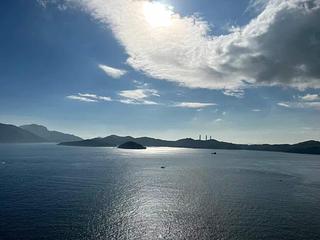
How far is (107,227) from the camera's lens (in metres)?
69.5

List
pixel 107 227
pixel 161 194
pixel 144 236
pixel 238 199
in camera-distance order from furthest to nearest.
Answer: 1. pixel 161 194
2. pixel 238 199
3. pixel 107 227
4. pixel 144 236

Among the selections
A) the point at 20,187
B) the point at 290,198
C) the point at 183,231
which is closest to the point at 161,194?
the point at 183,231

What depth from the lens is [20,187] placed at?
117m

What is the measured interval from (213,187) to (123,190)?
45.4 metres

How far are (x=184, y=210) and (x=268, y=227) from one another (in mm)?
27096

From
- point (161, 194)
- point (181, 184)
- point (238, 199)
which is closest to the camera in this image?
point (238, 199)

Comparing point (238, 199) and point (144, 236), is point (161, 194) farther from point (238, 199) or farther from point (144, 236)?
point (144, 236)

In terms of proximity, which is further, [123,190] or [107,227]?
[123,190]

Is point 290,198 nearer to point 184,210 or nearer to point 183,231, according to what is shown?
point 184,210

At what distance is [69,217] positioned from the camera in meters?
76.6

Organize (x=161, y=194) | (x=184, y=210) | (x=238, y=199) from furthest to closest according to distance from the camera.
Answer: (x=161, y=194) → (x=238, y=199) → (x=184, y=210)

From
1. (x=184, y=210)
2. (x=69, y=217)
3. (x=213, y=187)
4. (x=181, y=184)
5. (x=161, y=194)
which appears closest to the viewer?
(x=69, y=217)

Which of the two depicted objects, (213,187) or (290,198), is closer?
(290,198)

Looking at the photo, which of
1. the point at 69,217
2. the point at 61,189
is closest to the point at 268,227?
the point at 69,217
